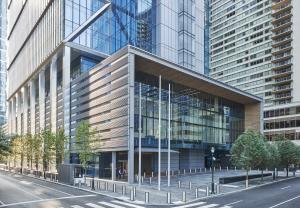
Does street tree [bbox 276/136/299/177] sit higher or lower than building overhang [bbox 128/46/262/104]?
lower

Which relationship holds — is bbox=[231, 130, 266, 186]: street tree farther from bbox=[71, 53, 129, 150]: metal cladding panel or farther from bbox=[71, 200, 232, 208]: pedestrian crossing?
bbox=[71, 200, 232, 208]: pedestrian crossing

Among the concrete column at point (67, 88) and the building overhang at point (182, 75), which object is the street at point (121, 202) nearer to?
the building overhang at point (182, 75)

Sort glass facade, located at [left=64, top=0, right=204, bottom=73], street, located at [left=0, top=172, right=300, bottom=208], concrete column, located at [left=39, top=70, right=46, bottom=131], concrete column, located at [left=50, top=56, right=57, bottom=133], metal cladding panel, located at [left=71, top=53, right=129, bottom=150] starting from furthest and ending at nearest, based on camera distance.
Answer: concrete column, located at [left=39, top=70, right=46, bottom=131] → concrete column, located at [left=50, top=56, right=57, bottom=133] → glass facade, located at [left=64, top=0, right=204, bottom=73] → metal cladding panel, located at [left=71, top=53, right=129, bottom=150] → street, located at [left=0, top=172, right=300, bottom=208]

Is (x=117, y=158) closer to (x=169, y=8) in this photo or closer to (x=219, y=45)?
(x=169, y=8)

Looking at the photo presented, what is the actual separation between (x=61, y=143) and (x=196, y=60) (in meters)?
43.1

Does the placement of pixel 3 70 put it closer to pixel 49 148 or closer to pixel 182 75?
pixel 49 148

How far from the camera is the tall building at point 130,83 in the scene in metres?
49.0

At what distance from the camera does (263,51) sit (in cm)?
11731


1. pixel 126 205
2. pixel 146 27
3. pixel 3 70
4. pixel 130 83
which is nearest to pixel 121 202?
pixel 126 205

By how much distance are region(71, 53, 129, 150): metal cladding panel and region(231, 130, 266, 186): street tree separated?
47.2 feet

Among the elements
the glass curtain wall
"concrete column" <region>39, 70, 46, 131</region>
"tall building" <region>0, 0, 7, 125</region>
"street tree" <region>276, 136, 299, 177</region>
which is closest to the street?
"street tree" <region>276, 136, 299, 177</region>

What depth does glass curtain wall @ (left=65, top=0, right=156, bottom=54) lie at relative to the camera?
214 ft

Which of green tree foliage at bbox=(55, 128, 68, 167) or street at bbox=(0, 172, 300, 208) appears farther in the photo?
green tree foliage at bbox=(55, 128, 68, 167)

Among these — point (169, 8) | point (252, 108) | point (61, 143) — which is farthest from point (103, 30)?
point (252, 108)
